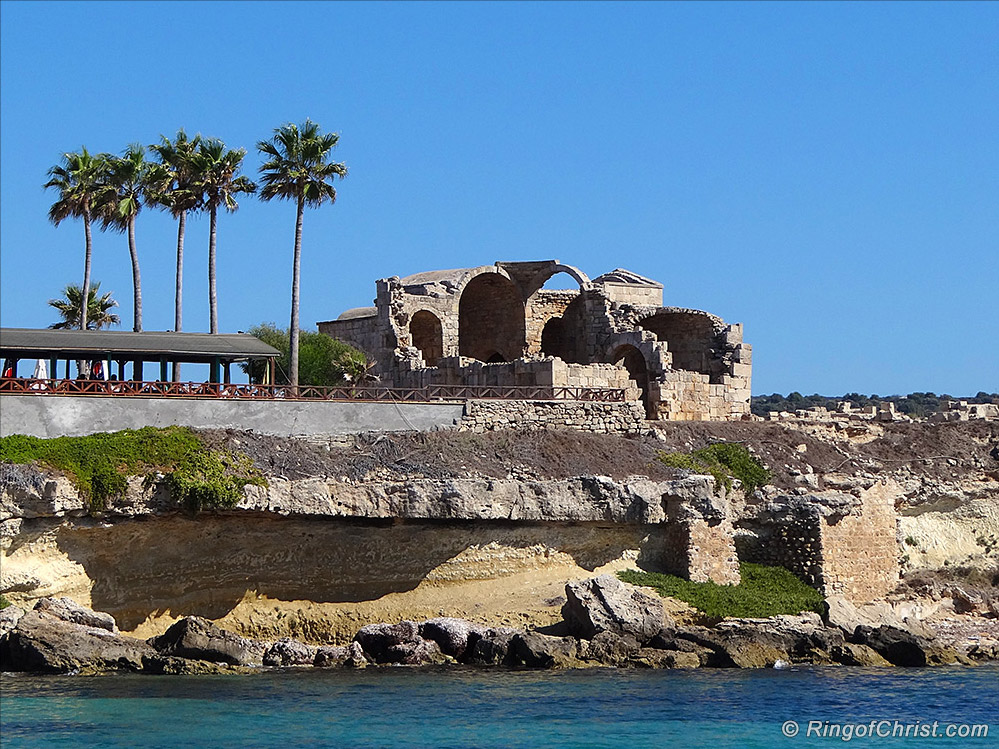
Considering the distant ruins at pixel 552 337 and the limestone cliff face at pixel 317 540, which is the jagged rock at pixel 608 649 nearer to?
the limestone cliff face at pixel 317 540

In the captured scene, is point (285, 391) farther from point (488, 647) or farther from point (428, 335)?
point (428, 335)

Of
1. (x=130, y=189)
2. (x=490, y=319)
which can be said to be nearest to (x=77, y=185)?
(x=130, y=189)

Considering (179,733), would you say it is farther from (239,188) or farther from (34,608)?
(239,188)

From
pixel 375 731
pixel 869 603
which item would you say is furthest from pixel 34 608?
pixel 869 603

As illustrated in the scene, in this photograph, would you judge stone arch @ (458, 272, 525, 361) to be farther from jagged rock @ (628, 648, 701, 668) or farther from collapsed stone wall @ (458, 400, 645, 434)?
jagged rock @ (628, 648, 701, 668)

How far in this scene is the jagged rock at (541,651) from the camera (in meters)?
29.9

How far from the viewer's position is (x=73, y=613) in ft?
96.6

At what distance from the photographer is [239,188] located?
44375 millimetres

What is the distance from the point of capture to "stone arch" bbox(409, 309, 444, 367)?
4828 centimetres

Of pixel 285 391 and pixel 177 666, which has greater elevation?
pixel 285 391

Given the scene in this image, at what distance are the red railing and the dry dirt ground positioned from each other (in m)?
1.61

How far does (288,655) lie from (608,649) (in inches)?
262

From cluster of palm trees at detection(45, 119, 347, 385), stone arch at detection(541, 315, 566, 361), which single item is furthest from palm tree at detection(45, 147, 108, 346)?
stone arch at detection(541, 315, 566, 361)

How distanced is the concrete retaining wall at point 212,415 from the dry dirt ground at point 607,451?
0.75 metres
